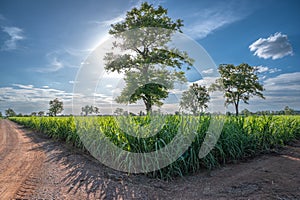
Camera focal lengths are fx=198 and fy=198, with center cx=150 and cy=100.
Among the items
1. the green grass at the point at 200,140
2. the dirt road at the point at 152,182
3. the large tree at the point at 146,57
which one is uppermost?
the large tree at the point at 146,57

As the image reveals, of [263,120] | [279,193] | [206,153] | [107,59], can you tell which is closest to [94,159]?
[206,153]

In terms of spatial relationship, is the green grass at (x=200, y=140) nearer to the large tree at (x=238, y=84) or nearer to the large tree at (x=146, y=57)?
the large tree at (x=146, y=57)

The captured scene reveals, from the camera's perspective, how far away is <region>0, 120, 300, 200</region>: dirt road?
3.11 meters

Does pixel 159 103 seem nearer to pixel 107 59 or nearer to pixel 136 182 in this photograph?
pixel 107 59

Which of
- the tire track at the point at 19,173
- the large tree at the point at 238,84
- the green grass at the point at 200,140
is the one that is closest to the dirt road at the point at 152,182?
the tire track at the point at 19,173

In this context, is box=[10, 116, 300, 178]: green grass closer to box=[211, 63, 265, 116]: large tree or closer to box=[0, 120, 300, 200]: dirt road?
box=[0, 120, 300, 200]: dirt road

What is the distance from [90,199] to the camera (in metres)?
3.02

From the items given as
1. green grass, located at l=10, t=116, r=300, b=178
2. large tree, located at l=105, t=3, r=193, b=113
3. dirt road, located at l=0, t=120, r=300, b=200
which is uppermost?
large tree, located at l=105, t=3, r=193, b=113

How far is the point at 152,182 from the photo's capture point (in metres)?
3.69

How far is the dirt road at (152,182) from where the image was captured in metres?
3.11

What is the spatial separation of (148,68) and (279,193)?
1672 cm

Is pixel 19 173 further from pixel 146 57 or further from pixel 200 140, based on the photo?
pixel 146 57

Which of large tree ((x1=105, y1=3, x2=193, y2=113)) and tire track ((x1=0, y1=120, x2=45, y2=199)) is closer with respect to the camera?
tire track ((x1=0, y1=120, x2=45, y2=199))

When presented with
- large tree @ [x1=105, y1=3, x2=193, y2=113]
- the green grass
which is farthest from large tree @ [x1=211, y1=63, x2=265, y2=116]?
the green grass
